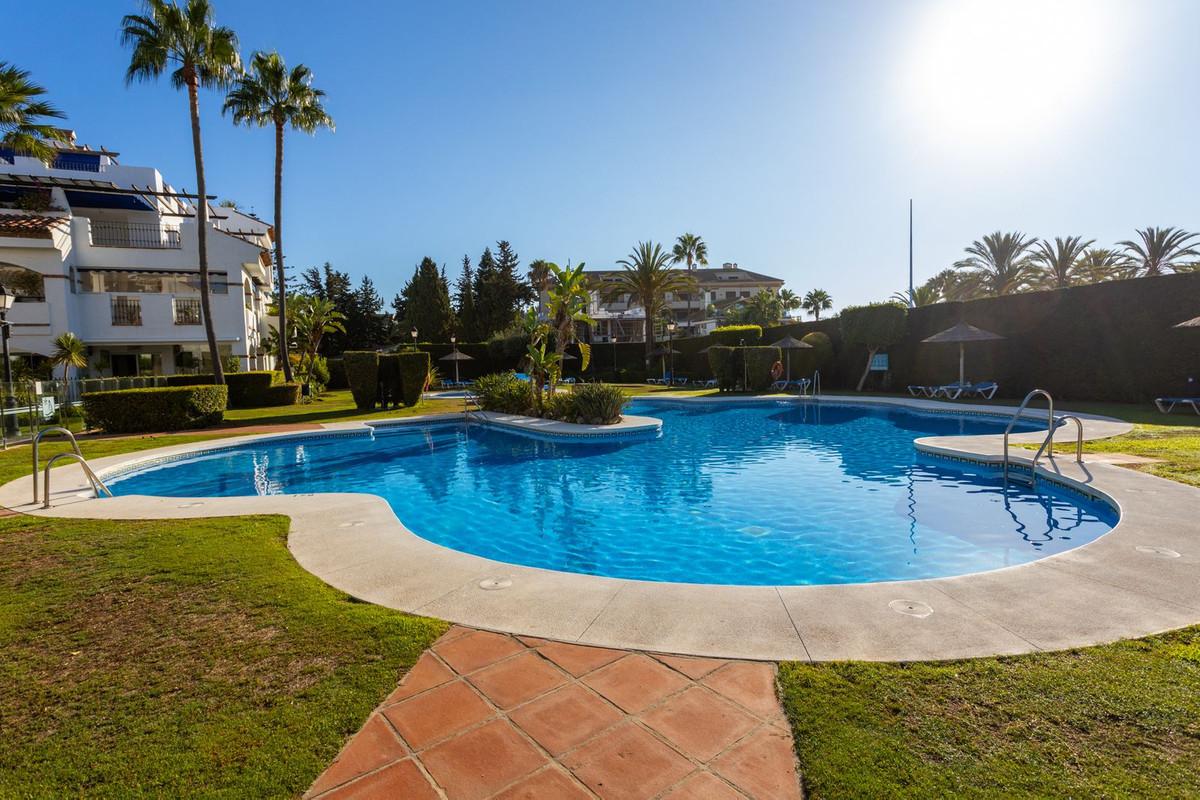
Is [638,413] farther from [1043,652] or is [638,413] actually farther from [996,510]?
[1043,652]

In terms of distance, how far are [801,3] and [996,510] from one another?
10395 millimetres

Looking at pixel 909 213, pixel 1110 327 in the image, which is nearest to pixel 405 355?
pixel 1110 327

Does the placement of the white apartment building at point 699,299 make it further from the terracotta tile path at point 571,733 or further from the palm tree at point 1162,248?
the terracotta tile path at point 571,733

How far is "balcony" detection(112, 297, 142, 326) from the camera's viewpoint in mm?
27516

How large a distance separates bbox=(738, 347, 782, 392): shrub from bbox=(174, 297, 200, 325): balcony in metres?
27.0

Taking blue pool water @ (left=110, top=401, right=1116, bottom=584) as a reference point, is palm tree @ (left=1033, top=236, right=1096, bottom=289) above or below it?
above

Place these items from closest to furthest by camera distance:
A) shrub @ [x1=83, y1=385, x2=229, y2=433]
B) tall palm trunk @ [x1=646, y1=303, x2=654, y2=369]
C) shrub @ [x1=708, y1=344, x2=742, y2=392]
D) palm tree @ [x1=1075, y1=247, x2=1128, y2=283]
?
1. shrub @ [x1=83, y1=385, x2=229, y2=433]
2. shrub @ [x1=708, y1=344, x2=742, y2=392]
3. palm tree @ [x1=1075, y1=247, x2=1128, y2=283]
4. tall palm trunk @ [x1=646, y1=303, x2=654, y2=369]

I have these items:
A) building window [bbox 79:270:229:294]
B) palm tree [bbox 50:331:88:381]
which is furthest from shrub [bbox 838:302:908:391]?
palm tree [bbox 50:331:88:381]

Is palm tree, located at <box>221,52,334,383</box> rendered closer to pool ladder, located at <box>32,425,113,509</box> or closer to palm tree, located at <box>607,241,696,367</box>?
pool ladder, located at <box>32,425,113,509</box>

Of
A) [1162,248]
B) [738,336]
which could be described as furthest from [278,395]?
[1162,248]

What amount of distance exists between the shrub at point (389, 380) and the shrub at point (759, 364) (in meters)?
14.8

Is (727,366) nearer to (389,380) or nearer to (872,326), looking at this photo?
(872,326)

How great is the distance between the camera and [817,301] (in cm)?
5862

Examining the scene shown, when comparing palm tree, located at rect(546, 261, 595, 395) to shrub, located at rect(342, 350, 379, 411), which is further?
shrub, located at rect(342, 350, 379, 411)
